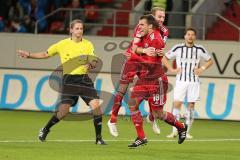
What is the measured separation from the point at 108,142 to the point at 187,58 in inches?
115

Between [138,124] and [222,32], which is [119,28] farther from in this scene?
[138,124]

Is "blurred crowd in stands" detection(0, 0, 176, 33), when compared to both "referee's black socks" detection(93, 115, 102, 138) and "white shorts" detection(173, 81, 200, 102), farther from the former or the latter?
"referee's black socks" detection(93, 115, 102, 138)

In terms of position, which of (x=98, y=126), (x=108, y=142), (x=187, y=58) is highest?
(x=187, y=58)

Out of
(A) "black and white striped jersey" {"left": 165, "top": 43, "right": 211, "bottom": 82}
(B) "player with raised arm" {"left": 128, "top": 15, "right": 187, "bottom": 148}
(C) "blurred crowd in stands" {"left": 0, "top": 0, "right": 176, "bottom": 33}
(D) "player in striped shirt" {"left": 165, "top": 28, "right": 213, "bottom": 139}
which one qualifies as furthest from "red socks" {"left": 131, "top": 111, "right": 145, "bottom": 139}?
(C) "blurred crowd in stands" {"left": 0, "top": 0, "right": 176, "bottom": 33}

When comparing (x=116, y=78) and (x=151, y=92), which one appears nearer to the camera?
(x=151, y=92)

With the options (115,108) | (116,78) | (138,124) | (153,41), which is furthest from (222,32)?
(138,124)

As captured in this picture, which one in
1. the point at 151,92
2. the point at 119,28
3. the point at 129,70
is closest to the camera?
the point at 151,92

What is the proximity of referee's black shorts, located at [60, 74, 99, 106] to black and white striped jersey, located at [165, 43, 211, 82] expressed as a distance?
308cm

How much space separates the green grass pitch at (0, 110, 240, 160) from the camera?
14202mm

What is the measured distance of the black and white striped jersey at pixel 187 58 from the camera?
1875 cm

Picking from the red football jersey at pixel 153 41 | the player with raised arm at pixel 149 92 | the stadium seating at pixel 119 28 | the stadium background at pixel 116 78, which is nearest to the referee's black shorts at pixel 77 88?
the player with raised arm at pixel 149 92

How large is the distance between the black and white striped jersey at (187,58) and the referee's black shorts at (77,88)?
308 cm

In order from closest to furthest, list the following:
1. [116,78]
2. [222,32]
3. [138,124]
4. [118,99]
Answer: [138,124] → [118,99] → [116,78] → [222,32]

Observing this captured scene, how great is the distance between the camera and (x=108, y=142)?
1688 cm
